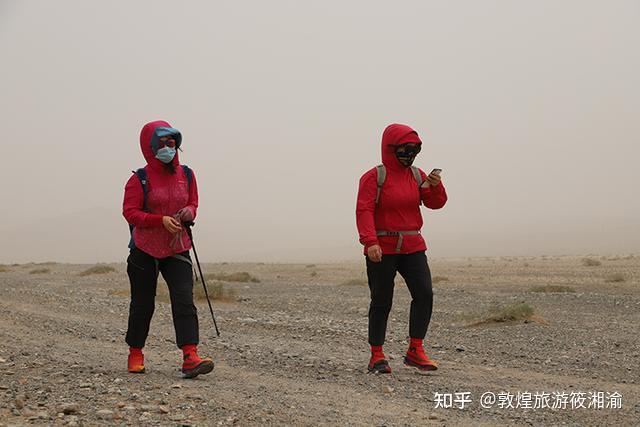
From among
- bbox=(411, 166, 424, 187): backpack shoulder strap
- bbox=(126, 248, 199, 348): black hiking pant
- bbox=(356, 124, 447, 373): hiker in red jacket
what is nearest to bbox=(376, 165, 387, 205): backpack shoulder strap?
bbox=(356, 124, 447, 373): hiker in red jacket

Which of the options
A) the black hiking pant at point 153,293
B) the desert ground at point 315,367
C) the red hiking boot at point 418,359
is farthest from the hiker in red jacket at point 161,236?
the red hiking boot at point 418,359

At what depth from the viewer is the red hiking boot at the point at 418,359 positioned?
743 centimetres

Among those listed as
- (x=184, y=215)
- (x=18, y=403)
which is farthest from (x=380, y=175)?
(x=18, y=403)

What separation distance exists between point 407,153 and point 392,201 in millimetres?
512

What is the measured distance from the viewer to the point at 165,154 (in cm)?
679

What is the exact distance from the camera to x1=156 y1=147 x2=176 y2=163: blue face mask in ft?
22.2

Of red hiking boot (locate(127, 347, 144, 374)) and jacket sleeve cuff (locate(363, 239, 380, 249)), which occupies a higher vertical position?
jacket sleeve cuff (locate(363, 239, 380, 249))

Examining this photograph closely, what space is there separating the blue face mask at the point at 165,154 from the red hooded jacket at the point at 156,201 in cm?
9

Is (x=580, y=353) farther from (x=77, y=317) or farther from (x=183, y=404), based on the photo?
(x=77, y=317)

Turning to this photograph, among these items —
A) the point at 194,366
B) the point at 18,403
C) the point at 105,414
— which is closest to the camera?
the point at 105,414

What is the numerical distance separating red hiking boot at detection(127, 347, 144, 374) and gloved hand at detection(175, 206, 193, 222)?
4.36ft

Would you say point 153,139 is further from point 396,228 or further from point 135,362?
point 396,228

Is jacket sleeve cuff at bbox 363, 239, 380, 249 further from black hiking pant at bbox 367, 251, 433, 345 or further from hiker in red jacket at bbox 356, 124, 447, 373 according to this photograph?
black hiking pant at bbox 367, 251, 433, 345

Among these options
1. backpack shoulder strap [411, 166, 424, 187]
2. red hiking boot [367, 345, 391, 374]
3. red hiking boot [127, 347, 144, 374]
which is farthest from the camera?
backpack shoulder strap [411, 166, 424, 187]
